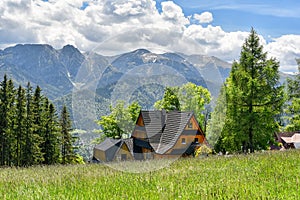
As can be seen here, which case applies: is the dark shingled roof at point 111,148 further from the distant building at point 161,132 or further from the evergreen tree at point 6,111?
the evergreen tree at point 6,111

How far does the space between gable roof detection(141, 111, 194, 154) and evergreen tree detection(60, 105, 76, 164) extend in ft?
138

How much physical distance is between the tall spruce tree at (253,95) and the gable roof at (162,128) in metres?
16.2

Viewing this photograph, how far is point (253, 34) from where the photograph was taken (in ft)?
101

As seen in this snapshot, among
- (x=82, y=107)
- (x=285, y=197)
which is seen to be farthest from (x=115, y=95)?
(x=285, y=197)

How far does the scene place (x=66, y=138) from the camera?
54.1 metres

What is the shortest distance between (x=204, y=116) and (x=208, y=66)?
612 cm

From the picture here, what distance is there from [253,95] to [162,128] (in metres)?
18.4

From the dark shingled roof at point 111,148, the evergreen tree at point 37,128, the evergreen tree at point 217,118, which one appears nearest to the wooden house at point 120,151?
the dark shingled roof at point 111,148

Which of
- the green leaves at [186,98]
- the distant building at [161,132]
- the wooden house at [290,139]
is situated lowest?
the wooden house at [290,139]

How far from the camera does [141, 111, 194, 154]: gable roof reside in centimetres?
1165

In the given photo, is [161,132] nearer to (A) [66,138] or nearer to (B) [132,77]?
(B) [132,77]

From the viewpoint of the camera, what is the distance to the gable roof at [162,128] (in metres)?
11.6

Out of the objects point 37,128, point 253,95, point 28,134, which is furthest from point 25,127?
point 253,95

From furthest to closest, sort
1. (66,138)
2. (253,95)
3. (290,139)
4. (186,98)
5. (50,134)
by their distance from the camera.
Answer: (290,139), (66,138), (50,134), (253,95), (186,98)
